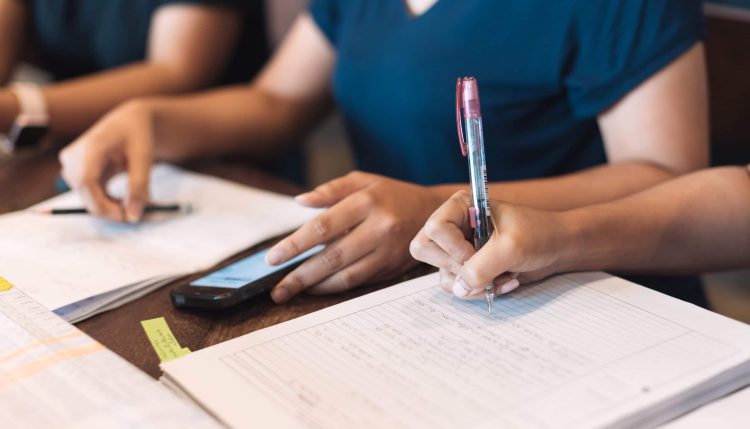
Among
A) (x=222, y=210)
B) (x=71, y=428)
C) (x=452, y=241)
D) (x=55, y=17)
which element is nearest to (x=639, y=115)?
(x=452, y=241)

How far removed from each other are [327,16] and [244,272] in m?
0.59

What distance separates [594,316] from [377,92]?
0.54 metres

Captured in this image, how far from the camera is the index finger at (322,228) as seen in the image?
2.21 feet

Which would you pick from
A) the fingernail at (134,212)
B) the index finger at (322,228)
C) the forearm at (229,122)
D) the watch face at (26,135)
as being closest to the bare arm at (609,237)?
the index finger at (322,228)

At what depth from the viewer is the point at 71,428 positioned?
441 mm

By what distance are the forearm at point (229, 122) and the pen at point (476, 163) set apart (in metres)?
0.60

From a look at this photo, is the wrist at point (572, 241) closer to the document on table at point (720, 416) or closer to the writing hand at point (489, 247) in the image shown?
the writing hand at point (489, 247)

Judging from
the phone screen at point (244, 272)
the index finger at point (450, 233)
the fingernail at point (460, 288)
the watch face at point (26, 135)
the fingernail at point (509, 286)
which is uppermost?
the watch face at point (26, 135)

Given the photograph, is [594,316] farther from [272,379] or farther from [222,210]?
[222,210]

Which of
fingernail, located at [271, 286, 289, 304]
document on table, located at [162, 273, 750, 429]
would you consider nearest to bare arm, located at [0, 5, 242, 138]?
fingernail, located at [271, 286, 289, 304]

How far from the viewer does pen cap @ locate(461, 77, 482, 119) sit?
22.4 inches

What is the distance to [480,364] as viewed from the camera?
1.65ft

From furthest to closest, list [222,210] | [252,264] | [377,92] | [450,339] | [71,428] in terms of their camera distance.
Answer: [377,92]
[222,210]
[252,264]
[450,339]
[71,428]

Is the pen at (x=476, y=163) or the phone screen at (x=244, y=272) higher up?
the pen at (x=476, y=163)
